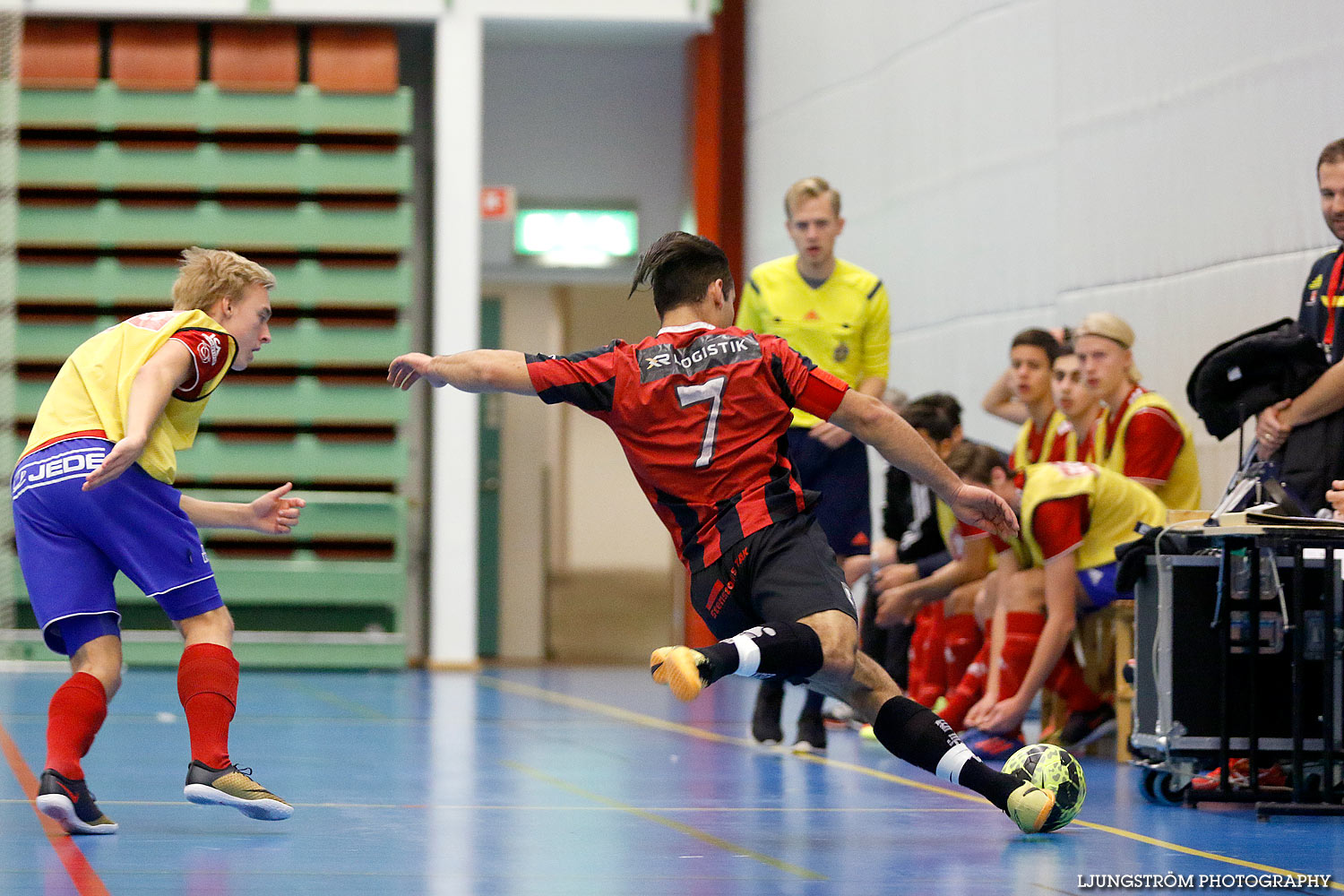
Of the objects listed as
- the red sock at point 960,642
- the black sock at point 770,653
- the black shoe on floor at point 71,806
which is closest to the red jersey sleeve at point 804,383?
the black sock at point 770,653

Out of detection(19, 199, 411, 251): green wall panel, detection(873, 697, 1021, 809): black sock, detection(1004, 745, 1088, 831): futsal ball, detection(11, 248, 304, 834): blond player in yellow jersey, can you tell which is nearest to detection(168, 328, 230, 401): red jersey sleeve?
detection(11, 248, 304, 834): blond player in yellow jersey

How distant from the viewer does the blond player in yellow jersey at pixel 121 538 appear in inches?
160

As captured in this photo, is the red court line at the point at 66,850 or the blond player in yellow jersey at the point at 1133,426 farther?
the blond player in yellow jersey at the point at 1133,426

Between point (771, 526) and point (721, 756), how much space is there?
2320mm

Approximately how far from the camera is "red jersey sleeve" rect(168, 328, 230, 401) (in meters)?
4.20

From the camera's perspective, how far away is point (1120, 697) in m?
6.19

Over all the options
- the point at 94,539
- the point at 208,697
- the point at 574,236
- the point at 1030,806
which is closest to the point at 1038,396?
the point at 1030,806

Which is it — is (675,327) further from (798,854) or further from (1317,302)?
(1317,302)

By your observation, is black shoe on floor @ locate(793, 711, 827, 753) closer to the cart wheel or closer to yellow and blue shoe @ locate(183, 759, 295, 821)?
the cart wheel

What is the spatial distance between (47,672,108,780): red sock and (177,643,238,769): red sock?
21 cm

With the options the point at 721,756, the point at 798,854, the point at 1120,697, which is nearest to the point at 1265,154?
the point at 1120,697

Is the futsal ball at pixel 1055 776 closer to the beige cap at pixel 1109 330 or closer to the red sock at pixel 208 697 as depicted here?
the red sock at pixel 208 697

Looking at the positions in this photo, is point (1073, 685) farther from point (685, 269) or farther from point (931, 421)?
point (685, 269)

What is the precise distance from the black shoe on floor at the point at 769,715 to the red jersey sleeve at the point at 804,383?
8.29 ft
